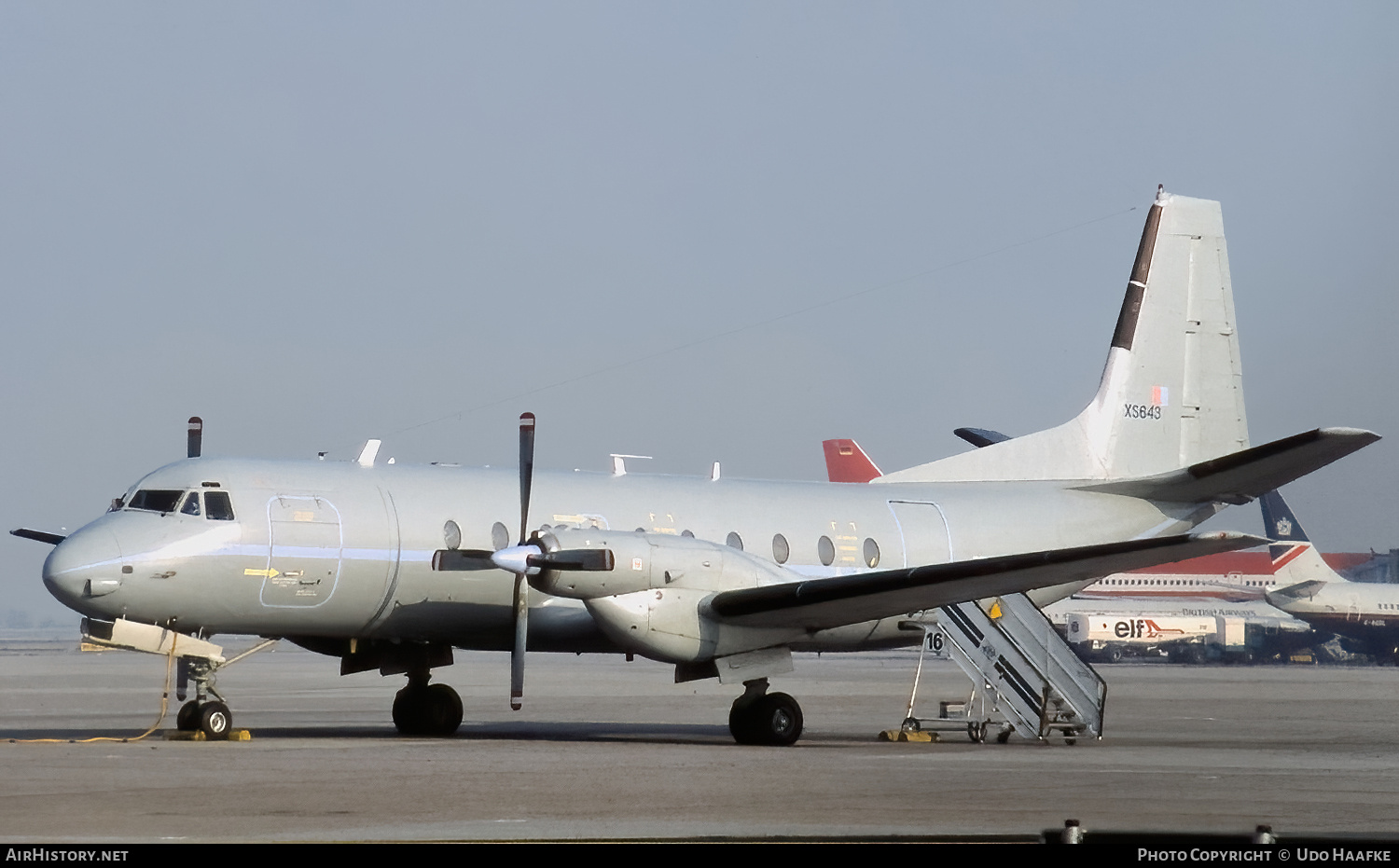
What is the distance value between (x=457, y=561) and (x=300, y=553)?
5.51 ft

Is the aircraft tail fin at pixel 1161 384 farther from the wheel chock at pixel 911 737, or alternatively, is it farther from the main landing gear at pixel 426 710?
the main landing gear at pixel 426 710

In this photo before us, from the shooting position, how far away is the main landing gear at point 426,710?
59.8 ft

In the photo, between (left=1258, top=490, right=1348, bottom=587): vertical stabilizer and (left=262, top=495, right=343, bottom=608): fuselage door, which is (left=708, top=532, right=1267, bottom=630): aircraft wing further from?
(left=1258, top=490, right=1348, bottom=587): vertical stabilizer

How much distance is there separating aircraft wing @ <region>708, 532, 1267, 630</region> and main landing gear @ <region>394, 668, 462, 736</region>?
3.82 meters

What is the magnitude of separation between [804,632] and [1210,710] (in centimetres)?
1234

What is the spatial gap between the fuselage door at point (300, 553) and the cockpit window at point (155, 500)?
3.20 feet

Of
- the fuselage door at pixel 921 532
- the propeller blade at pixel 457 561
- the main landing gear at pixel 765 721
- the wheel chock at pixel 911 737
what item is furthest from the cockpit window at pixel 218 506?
the fuselage door at pixel 921 532

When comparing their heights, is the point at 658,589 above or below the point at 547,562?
below

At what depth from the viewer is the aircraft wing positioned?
51.7 ft

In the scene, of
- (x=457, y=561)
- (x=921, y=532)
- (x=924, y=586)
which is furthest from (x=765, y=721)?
(x=921, y=532)

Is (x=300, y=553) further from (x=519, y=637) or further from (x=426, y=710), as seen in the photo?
(x=426, y=710)

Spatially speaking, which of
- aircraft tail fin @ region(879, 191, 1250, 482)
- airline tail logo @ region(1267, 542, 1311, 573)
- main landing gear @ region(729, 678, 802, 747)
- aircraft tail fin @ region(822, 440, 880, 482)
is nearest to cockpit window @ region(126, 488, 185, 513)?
main landing gear @ region(729, 678, 802, 747)

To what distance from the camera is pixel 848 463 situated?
40.8m

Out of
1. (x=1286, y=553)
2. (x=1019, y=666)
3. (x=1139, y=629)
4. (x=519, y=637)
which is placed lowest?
(x=1139, y=629)
